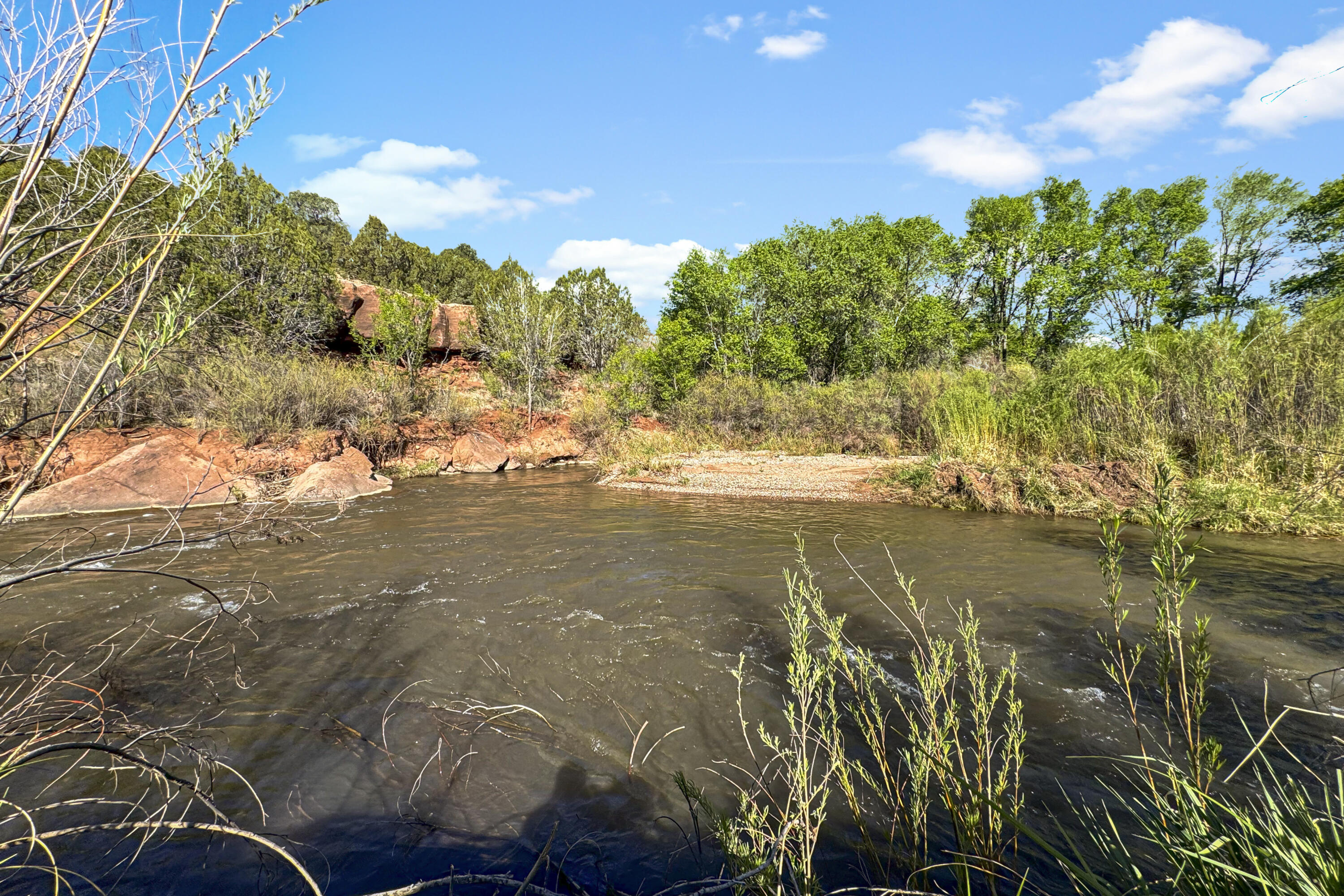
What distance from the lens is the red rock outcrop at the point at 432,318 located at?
2486 centimetres

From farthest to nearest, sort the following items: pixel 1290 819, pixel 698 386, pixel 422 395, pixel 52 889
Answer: pixel 698 386, pixel 422 395, pixel 52 889, pixel 1290 819

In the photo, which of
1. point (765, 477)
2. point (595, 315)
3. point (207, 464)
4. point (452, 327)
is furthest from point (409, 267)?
point (207, 464)

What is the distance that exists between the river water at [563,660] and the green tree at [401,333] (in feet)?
45.0

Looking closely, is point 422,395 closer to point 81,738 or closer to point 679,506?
point 679,506

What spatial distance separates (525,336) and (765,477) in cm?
1394

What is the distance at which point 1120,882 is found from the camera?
2.11 m

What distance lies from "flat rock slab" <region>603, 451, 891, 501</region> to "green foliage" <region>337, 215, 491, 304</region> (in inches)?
908

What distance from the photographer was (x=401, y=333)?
69.1 feet

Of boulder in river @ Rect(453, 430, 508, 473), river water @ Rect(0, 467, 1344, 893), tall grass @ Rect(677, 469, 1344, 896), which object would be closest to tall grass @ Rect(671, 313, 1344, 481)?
river water @ Rect(0, 467, 1344, 893)

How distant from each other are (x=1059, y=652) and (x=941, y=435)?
942 cm

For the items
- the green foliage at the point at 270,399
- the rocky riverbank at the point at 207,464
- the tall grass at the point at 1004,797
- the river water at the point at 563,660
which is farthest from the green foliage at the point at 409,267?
the tall grass at the point at 1004,797

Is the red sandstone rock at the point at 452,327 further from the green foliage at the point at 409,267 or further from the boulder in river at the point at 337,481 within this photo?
the boulder in river at the point at 337,481

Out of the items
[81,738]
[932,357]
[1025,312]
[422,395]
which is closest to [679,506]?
[81,738]

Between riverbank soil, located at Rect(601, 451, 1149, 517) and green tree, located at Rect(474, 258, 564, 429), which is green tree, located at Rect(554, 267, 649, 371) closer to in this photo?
green tree, located at Rect(474, 258, 564, 429)
